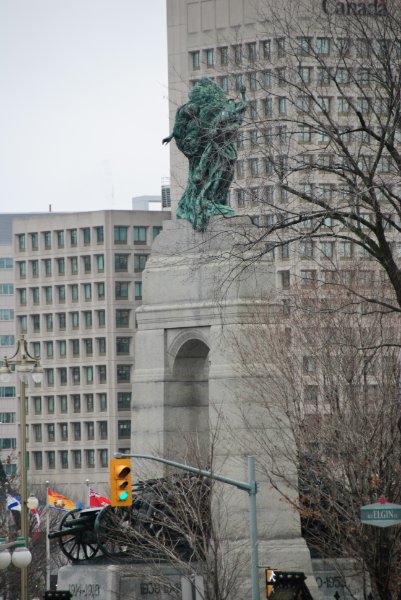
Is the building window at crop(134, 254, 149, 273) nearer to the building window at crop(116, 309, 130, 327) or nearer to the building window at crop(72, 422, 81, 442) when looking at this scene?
the building window at crop(116, 309, 130, 327)

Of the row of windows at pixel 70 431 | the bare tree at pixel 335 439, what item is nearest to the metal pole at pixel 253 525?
the bare tree at pixel 335 439

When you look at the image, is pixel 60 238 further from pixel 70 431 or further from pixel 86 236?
pixel 70 431

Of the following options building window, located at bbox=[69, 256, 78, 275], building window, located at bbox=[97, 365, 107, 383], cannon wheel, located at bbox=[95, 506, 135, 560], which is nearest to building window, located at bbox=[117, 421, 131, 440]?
building window, located at bbox=[97, 365, 107, 383]

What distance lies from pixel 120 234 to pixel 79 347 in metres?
8.86

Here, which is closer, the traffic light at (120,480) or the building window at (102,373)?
the traffic light at (120,480)

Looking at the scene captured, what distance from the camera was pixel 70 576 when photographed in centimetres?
4269

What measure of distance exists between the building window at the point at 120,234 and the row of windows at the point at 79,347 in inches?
278

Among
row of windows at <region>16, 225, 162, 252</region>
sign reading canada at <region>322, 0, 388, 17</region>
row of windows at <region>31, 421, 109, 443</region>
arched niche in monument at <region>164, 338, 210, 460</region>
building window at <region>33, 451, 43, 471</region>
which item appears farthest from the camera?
row of windows at <region>16, 225, 162, 252</region>

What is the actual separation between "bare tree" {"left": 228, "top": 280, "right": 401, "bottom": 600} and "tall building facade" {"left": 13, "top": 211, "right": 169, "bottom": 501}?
288 ft

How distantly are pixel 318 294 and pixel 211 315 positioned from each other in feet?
60.2

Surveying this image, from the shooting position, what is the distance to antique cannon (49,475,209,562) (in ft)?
136

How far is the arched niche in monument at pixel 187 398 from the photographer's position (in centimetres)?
4409

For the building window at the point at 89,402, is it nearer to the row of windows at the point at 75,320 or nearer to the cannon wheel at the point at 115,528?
the row of windows at the point at 75,320

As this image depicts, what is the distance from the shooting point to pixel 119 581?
41.8m
